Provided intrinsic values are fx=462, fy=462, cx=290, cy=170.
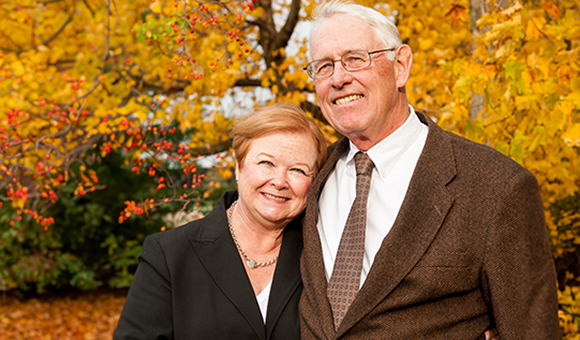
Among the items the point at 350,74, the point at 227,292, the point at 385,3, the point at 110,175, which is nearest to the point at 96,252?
the point at 110,175

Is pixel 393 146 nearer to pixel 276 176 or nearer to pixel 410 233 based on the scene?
pixel 410 233

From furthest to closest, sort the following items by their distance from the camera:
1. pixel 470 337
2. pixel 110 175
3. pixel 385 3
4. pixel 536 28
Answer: pixel 110 175 → pixel 385 3 → pixel 536 28 → pixel 470 337

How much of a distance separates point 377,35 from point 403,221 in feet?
2.97

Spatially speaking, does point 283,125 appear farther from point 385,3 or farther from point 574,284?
point 574,284

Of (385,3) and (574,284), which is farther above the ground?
(385,3)

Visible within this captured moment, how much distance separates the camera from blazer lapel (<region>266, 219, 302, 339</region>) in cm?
223

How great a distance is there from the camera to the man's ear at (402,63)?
228 centimetres

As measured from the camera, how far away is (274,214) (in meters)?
2.33

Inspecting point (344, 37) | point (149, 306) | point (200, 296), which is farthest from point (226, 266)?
point (344, 37)

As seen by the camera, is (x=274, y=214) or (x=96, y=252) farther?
(x=96, y=252)

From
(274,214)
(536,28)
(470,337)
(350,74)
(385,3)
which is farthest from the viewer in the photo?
(385,3)

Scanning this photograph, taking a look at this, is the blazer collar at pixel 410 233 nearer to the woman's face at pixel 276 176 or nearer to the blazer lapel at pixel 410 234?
the blazer lapel at pixel 410 234

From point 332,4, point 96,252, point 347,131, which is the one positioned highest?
point 332,4

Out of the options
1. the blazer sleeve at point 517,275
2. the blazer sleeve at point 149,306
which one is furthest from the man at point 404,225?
the blazer sleeve at point 149,306
